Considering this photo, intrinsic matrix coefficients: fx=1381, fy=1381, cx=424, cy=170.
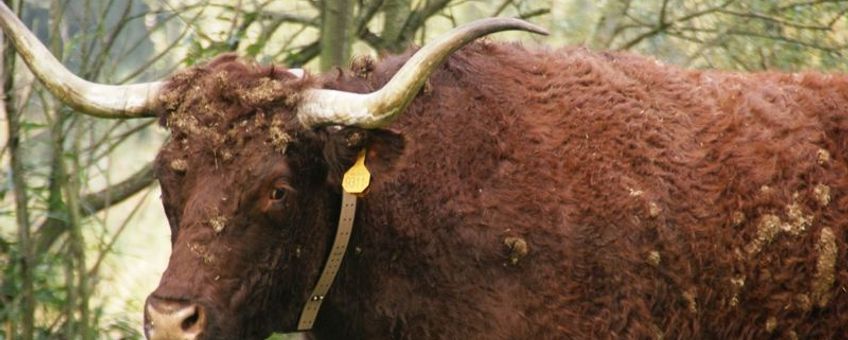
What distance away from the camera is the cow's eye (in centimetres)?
521

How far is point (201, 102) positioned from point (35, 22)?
2.50 m

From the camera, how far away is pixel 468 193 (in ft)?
17.8

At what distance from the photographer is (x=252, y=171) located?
5160mm

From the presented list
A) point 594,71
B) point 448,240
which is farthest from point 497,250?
point 594,71

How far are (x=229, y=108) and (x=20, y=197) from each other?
2.41 m

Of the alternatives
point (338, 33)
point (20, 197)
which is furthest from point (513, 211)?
point (20, 197)

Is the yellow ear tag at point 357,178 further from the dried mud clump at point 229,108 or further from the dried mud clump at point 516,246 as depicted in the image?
the dried mud clump at point 516,246

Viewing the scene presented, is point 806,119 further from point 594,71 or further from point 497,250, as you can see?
point 497,250

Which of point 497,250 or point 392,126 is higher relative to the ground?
point 392,126

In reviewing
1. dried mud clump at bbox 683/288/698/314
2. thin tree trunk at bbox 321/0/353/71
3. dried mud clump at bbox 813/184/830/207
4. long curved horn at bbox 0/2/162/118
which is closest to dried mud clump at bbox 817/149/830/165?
dried mud clump at bbox 813/184/830/207

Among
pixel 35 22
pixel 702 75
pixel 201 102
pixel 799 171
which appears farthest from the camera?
pixel 35 22

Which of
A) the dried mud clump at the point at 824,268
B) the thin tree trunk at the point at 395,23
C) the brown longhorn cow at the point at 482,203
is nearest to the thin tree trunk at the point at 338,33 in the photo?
the brown longhorn cow at the point at 482,203

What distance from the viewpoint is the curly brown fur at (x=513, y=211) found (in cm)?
523

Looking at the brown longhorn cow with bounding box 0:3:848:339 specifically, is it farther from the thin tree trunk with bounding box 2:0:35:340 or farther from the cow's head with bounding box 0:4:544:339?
the thin tree trunk with bounding box 2:0:35:340
